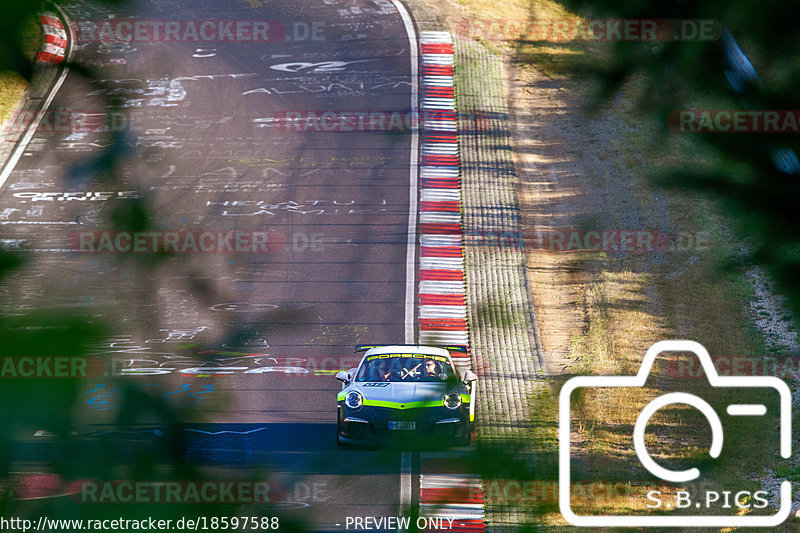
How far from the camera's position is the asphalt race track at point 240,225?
167cm

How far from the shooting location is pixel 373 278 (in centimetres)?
1756

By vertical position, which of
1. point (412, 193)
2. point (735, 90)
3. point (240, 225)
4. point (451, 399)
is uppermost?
point (412, 193)

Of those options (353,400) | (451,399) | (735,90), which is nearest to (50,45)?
(451,399)

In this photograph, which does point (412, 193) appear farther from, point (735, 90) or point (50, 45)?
point (50, 45)

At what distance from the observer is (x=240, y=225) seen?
18.6m

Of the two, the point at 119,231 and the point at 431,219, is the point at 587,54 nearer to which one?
the point at 119,231

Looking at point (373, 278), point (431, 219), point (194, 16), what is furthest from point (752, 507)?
point (194, 16)

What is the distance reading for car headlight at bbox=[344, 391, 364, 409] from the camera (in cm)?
998

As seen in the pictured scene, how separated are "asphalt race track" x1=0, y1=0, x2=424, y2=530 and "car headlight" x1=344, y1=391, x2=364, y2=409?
17.1 inches

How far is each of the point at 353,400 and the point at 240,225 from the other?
369 inches

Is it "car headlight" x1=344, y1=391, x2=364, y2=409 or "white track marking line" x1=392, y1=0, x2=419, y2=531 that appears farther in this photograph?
"white track marking line" x1=392, y1=0, x2=419, y2=531

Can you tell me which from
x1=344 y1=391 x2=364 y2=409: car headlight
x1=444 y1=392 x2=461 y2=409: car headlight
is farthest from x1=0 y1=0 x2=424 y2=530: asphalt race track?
x1=344 y1=391 x2=364 y2=409: car headlight

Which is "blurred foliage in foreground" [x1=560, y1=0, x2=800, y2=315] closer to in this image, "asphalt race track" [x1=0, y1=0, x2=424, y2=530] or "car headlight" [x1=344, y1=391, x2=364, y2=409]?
"asphalt race track" [x1=0, y1=0, x2=424, y2=530]

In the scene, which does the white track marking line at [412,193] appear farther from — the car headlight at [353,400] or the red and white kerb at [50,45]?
the red and white kerb at [50,45]
